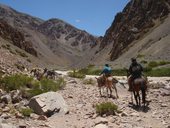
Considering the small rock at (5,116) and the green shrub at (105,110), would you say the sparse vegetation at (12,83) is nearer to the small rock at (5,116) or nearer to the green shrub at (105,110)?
the small rock at (5,116)

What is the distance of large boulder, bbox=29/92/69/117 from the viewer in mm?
15195

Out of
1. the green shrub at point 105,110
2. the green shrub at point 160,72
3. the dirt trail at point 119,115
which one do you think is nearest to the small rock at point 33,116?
the dirt trail at point 119,115


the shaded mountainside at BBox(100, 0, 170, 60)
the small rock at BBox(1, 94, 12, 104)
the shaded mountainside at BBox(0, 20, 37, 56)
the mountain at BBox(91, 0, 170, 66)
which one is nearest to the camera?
the small rock at BBox(1, 94, 12, 104)

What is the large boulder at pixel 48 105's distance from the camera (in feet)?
49.9

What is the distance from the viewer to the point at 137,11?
122m

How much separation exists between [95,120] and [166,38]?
65392 mm

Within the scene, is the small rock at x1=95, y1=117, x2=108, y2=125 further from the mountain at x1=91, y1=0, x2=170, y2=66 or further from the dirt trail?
the mountain at x1=91, y1=0, x2=170, y2=66

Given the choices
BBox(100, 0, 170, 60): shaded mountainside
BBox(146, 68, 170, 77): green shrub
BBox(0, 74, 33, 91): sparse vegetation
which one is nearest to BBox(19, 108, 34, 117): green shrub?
BBox(0, 74, 33, 91): sparse vegetation

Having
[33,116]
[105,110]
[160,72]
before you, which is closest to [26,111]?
[33,116]

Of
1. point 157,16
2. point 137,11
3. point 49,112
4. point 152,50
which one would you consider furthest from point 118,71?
point 137,11

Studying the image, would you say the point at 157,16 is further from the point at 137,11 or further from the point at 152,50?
the point at 152,50

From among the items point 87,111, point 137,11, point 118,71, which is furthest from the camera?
point 137,11

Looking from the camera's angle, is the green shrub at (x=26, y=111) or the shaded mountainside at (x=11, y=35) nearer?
the green shrub at (x=26, y=111)

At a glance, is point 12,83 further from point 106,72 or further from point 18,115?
point 18,115
